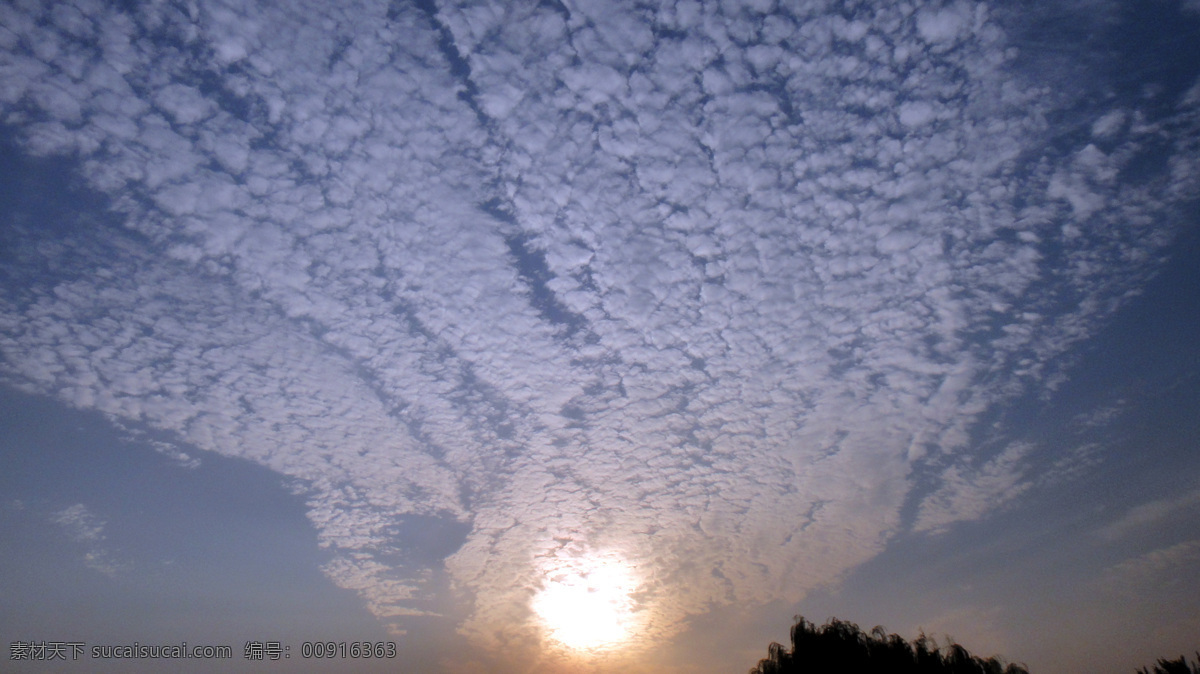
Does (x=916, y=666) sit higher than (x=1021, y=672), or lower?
higher

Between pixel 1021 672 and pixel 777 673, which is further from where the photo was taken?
pixel 1021 672

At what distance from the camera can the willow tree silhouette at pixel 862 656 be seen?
81.0 feet

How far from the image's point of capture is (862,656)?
2498 cm

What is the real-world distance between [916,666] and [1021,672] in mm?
10347

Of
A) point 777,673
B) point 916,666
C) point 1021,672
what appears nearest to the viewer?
point 916,666

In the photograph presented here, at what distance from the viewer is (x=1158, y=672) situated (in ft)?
93.1

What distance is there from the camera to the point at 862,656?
82.0ft

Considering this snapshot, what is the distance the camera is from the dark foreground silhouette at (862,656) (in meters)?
24.7

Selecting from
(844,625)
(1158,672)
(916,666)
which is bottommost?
(1158,672)

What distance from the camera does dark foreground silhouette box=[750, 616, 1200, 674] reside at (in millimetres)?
24703

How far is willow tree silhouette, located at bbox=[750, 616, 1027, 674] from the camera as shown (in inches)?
973

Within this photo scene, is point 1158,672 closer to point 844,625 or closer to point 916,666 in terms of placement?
point 916,666

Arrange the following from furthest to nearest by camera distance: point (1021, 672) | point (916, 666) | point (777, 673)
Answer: point (1021, 672) < point (777, 673) < point (916, 666)

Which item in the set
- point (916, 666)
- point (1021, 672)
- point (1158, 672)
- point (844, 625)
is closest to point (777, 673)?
point (844, 625)
